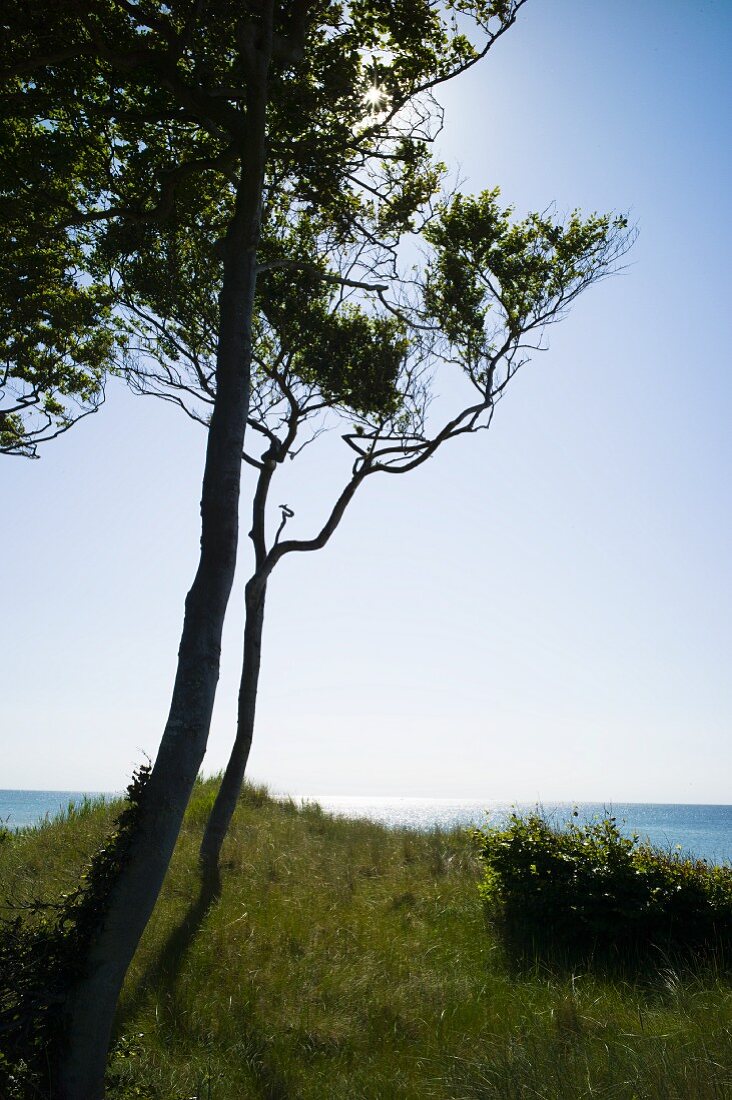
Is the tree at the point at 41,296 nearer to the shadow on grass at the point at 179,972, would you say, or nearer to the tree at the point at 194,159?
the tree at the point at 194,159

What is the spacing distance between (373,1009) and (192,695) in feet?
10.8

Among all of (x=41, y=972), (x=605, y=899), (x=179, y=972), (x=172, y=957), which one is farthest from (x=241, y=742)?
(x=41, y=972)

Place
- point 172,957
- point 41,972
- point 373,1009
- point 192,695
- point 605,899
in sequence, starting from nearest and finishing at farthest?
point 41,972 → point 192,695 → point 373,1009 → point 172,957 → point 605,899

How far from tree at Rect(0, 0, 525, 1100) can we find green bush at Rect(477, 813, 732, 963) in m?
5.32

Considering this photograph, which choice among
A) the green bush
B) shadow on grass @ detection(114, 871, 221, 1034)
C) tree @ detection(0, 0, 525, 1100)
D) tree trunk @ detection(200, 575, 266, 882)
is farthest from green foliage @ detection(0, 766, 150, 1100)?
tree trunk @ detection(200, 575, 266, 882)

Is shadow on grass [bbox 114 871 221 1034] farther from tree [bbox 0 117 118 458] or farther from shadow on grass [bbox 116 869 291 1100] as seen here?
tree [bbox 0 117 118 458]

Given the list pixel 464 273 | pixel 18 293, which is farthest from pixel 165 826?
pixel 464 273

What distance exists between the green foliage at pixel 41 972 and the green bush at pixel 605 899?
5330mm

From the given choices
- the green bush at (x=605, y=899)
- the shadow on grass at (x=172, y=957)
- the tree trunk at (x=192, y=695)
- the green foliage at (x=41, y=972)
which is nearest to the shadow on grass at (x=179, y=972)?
the shadow on grass at (x=172, y=957)

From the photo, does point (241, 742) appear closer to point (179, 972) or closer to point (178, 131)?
point (179, 972)

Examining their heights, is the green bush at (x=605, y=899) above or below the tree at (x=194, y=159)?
below

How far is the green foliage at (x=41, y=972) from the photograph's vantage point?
464 centimetres

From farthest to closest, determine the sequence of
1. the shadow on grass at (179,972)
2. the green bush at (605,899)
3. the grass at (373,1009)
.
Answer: the green bush at (605,899) < the shadow on grass at (179,972) < the grass at (373,1009)

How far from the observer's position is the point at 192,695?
5746mm
